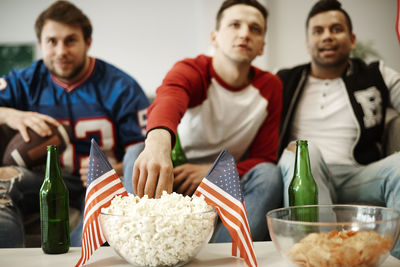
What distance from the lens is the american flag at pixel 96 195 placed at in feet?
2.62

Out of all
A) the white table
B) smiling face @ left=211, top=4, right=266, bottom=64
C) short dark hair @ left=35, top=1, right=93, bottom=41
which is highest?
short dark hair @ left=35, top=1, right=93, bottom=41

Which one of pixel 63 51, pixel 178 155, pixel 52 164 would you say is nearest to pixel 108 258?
pixel 52 164

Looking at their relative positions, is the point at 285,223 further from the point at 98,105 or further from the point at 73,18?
the point at 73,18

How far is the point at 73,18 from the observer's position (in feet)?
6.09

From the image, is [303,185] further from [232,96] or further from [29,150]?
[29,150]

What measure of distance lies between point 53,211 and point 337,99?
4.74 ft

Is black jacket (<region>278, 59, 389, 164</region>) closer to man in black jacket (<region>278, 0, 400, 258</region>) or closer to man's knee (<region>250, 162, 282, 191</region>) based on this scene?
man in black jacket (<region>278, 0, 400, 258</region>)

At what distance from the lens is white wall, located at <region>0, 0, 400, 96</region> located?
3.39 metres

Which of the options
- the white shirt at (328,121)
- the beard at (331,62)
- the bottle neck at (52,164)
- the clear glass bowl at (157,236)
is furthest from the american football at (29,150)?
the beard at (331,62)

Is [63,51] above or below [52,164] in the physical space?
above

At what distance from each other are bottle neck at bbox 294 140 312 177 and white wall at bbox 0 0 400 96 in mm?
2455

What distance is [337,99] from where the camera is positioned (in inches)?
74.3

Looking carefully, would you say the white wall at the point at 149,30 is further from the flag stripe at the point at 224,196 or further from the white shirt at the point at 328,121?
the flag stripe at the point at 224,196

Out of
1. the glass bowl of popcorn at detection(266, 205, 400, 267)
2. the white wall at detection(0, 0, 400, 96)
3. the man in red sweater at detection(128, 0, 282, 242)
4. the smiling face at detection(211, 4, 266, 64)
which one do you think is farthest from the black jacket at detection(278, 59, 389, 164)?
the white wall at detection(0, 0, 400, 96)
